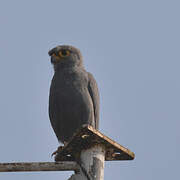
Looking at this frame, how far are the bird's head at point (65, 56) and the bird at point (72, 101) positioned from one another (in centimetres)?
12

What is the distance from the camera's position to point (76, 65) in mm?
9906

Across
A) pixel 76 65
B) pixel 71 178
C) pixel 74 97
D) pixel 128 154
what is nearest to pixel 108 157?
pixel 128 154

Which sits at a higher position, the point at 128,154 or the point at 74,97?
the point at 74,97

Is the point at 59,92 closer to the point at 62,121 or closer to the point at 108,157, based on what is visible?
the point at 62,121

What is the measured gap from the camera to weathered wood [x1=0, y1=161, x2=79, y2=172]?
4.88 metres

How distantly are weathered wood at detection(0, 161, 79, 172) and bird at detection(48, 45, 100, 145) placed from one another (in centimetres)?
417

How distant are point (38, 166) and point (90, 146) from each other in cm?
59

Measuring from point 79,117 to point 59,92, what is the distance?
568 millimetres

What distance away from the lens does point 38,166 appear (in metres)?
4.88

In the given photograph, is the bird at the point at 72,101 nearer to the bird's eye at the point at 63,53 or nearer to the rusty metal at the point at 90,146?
the bird's eye at the point at 63,53

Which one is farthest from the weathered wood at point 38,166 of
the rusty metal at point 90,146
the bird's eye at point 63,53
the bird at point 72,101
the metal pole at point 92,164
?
the bird's eye at point 63,53

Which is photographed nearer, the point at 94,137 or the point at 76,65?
the point at 94,137

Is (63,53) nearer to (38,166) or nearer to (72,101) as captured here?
(72,101)

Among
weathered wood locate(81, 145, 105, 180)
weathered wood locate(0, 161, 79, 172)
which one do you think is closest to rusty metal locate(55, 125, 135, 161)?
weathered wood locate(81, 145, 105, 180)
